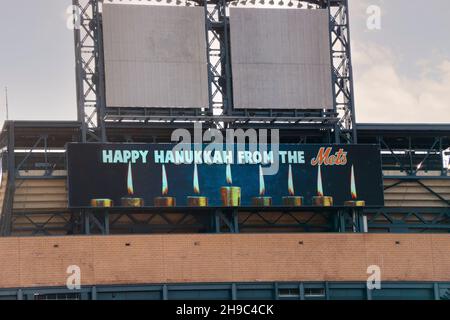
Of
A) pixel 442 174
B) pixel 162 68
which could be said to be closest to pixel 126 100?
pixel 162 68

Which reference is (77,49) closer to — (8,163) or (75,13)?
(75,13)

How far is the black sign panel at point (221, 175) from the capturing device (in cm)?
5709

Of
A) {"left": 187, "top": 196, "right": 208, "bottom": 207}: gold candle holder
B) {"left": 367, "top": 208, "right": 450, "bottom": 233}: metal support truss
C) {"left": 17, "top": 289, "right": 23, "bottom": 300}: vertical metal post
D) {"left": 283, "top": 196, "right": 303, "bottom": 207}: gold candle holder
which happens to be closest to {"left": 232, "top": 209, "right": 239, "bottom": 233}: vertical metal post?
{"left": 187, "top": 196, "right": 208, "bottom": 207}: gold candle holder

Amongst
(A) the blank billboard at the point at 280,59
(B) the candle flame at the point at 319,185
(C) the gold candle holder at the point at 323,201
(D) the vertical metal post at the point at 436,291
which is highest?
(A) the blank billboard at the point at 280,59

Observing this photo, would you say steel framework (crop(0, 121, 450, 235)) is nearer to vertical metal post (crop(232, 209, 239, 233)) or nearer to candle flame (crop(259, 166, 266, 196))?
vertical metal post (crop(232, 209, 239, 233))

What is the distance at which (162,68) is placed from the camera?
196 ft

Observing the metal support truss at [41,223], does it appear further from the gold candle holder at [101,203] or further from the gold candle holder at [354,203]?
the gold candle holder at [354,203]

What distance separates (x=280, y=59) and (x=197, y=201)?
11372 mm

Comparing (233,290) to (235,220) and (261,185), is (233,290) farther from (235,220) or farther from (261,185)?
(261,185)

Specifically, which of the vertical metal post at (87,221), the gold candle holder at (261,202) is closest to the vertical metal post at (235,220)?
the gold candle holder at (261,202)

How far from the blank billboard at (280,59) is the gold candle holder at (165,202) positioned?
760 cm

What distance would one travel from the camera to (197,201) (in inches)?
2267

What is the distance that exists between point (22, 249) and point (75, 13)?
53.8ft

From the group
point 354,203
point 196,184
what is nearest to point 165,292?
point 196,184
